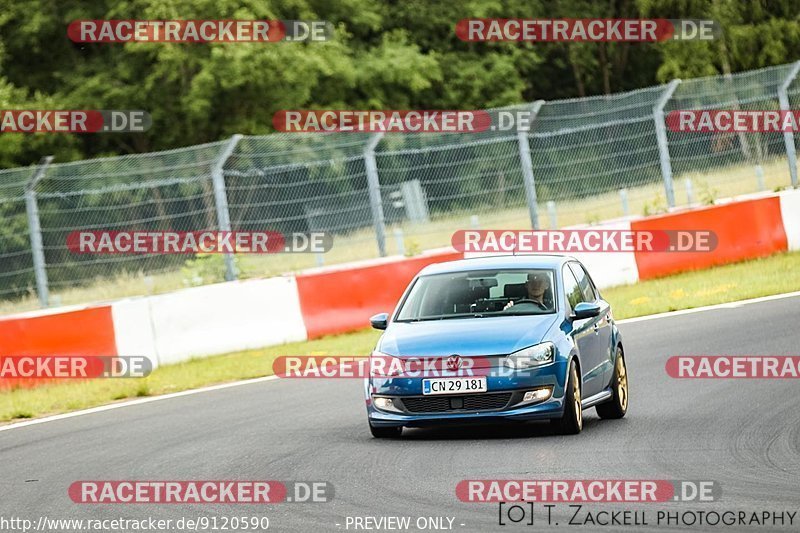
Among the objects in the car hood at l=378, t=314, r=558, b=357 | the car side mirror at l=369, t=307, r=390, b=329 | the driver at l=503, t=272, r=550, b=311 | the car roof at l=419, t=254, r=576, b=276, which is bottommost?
the car hood at l=378, t=314, r=558, b=357

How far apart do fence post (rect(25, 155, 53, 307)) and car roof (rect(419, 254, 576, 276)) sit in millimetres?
8392

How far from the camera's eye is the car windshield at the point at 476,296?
11.7 metres

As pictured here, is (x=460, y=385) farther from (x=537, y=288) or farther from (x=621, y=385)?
(x=621, y=385)

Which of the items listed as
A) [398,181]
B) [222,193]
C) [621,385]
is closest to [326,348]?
[222,193]

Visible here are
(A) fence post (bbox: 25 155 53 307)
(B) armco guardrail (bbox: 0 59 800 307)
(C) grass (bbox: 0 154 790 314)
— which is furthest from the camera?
(C) grass (bbox: 0 154 790 314)

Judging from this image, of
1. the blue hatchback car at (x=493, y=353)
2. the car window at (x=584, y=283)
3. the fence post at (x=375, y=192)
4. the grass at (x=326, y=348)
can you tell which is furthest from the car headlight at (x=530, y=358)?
the fence post at (x=375, y=192)

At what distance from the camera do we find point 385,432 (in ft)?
37.1

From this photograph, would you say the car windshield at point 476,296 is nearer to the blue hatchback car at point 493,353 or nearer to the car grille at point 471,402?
the blue hatchback car at point 493,353

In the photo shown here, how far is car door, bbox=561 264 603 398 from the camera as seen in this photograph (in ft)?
37.5

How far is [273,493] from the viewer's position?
901 centimetres

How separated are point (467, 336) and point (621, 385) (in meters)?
1.88

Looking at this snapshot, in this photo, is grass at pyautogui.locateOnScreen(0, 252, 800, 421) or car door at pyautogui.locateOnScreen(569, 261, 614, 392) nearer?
car door at pyautogui.locateOnScreen(569, 261, 614, 392)

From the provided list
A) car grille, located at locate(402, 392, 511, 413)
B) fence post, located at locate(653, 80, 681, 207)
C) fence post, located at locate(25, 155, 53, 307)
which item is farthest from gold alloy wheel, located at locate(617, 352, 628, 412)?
fence post, located at locate(653, 80, 681, 207)

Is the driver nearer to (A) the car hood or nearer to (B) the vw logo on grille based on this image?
(A) the car hood
